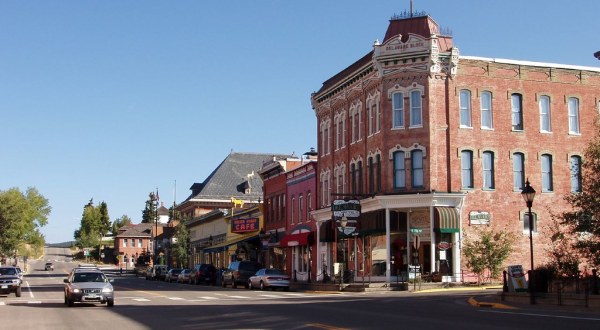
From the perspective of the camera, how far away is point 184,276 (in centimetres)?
7038

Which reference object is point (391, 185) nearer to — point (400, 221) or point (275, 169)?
point (400, 221)

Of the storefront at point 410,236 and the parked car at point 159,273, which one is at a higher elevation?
the storefront at point 410,236

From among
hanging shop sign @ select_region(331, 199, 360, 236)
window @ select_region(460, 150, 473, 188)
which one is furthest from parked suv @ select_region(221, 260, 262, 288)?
window @ select_region(460, 150, 473, 188)

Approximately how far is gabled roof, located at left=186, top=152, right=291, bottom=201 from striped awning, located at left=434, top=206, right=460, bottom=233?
52342 mm

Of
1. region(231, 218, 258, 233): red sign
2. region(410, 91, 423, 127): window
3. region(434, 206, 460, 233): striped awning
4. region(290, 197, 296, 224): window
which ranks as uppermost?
region(410, 91, 423, 127): window

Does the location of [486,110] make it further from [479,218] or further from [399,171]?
[479,218]

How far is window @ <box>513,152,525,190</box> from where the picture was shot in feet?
158

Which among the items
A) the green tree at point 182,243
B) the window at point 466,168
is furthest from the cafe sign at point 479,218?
the green tree at point 182,243

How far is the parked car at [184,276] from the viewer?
6928 cm

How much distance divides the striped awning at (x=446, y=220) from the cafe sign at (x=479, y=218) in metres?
1.25

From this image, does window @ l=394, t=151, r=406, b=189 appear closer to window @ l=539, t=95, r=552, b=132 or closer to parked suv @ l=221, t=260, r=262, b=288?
window @ l=539, t=95, r=552, b=132

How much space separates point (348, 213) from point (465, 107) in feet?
31.0

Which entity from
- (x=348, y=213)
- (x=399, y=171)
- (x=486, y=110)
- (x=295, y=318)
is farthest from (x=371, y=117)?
(x=295, y=318)

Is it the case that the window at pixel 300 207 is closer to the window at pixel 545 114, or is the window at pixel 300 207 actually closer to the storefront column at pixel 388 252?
the storefront column at pixel 388 252
